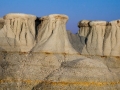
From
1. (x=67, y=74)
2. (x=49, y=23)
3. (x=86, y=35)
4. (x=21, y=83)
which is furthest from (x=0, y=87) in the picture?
(x=86, y=35)

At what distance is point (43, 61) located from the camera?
2666cm

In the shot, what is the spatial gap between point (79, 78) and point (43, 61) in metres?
3.19

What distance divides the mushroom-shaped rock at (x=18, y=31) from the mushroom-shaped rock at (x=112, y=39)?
30.9ft

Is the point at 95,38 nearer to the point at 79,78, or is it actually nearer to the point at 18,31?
the point at 18,31

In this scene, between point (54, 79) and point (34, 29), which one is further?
point (34, 29)

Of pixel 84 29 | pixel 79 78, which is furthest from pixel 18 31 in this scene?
pixel 84 29

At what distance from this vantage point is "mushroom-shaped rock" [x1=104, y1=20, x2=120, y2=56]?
34.1 m

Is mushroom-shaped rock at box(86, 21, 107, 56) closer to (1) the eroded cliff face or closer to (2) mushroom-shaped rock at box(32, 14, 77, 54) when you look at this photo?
(1) the eroded cliff face

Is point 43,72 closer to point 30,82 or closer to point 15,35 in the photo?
point 30,82

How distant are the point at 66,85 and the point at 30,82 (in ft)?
8.94

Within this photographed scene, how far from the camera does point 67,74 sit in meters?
25.8

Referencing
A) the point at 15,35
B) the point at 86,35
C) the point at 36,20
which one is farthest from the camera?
the point at 86,35

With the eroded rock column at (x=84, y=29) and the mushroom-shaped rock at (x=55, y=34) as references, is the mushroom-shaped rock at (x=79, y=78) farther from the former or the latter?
the eroded rock column at (x=84, y=29)

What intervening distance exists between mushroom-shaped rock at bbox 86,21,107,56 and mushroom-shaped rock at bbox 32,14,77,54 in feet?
20.6
